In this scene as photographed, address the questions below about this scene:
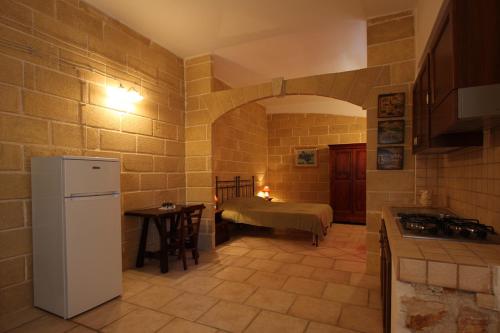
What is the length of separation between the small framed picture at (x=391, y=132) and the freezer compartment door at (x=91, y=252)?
9.70ft

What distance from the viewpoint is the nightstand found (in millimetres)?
4429

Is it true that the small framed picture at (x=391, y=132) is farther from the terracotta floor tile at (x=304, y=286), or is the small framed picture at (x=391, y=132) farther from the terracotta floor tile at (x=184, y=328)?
the terracotta floor tile at (x=184, y=328)

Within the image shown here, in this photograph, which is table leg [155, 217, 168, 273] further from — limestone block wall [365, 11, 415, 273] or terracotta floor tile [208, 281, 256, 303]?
limestone block wall [365, 11, 415, 273]

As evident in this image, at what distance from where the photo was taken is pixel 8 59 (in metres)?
2.21

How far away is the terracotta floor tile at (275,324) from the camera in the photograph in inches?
79.6

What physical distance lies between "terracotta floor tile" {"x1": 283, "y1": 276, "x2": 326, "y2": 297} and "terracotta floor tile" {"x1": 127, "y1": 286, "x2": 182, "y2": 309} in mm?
1151

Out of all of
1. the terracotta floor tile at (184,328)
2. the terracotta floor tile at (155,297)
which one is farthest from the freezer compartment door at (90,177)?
the terracotta floor tile at (184,328)

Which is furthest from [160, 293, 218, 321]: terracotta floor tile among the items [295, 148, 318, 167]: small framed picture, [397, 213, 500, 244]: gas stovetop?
[295, 148, 318, 167]: small framed picture

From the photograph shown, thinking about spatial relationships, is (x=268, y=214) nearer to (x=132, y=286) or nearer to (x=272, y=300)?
(x=272, y=300)

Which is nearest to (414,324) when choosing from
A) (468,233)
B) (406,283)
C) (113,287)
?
(406,283)

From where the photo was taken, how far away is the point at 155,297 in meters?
2.55

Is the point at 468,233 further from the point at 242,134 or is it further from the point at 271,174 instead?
the point at 271,174

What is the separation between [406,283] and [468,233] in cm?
59

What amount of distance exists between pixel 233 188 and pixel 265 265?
239 cm
